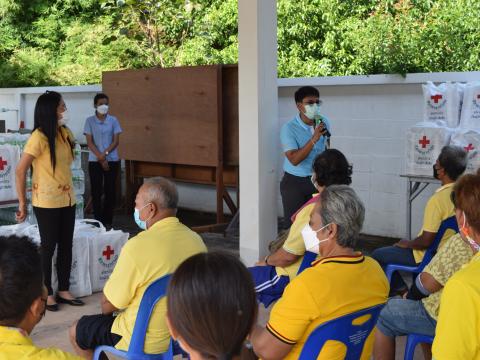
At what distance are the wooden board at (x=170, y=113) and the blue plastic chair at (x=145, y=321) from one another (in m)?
4.56

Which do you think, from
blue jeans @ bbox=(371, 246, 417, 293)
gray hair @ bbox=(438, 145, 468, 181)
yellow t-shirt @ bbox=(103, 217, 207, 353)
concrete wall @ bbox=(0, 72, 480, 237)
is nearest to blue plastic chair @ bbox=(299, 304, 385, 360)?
yellow t-shirt @ bbox=(103, 217, 207, 353)

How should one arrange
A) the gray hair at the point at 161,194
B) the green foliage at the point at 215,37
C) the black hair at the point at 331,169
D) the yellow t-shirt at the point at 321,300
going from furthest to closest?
1. the green foliage at the point at 215,37
2. the black hair at the point at 331,169
3. the gray hair at the point at 161,194
4. the yellow t-shirt at the point at 321,300

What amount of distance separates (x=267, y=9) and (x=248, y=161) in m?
1.10

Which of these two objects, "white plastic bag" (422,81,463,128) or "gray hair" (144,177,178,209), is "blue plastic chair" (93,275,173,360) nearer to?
"gray hair" (144,177,178,209)

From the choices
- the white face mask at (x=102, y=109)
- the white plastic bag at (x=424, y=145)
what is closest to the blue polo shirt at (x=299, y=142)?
the white plastic bag at (x=424, y=145)

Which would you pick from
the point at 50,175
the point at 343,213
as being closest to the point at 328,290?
the point at 343,213

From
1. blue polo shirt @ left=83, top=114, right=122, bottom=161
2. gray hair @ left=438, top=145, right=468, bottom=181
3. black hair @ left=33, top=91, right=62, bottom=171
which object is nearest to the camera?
gray hair @ left=438, top=145, right=468, bottom=181

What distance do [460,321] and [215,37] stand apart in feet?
35.6

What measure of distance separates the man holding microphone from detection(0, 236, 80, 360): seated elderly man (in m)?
3.20

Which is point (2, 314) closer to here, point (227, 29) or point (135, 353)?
point (135, 353)

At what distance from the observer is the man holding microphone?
16.3 feet

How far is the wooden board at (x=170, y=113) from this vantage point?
7.29 metres

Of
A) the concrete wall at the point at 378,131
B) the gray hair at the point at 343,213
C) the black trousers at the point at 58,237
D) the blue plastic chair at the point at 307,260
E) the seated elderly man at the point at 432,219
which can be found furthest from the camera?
the concrete wall at the point at 378,131

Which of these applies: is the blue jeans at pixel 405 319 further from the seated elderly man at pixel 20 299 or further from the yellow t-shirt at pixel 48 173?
the yellow t-shirt at pixel 48 173
